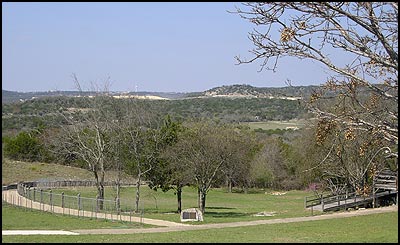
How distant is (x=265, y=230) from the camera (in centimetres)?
2181

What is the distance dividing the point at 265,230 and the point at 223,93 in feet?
382

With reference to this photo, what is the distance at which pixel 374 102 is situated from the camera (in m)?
16.1

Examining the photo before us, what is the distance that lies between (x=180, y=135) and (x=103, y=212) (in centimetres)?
773

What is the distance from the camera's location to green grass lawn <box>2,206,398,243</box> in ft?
56.8

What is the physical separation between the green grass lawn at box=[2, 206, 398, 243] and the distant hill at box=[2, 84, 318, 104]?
4.20 metres

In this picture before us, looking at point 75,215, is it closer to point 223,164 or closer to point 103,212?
point 103,212

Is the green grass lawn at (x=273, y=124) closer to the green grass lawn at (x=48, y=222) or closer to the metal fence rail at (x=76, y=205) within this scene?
the metal fence rail at (x=76, y=205)

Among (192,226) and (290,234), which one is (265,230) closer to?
(290,234)

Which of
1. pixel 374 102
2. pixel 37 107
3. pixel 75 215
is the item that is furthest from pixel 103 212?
pixel 37 107

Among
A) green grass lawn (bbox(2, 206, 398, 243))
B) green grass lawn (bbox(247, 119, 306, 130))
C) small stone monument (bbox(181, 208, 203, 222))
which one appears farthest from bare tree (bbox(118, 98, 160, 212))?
green grass lawn (bbox(247, 119, 306, 130))

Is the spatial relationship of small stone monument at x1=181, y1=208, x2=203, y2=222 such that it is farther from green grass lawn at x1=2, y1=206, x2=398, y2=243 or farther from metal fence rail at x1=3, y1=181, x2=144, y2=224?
green grass lawn at x1=2, y1=206, x2=398, y2=243

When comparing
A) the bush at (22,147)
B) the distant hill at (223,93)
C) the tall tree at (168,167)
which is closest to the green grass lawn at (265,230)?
the distant hill at (223,93)

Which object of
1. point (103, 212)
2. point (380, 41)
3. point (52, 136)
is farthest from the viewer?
point (52, 136)

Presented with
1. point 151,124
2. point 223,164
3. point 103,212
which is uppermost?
point 151,124
